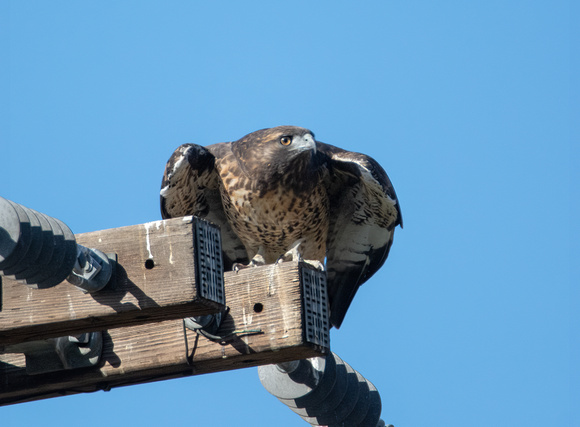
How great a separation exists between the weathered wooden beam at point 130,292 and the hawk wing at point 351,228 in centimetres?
316

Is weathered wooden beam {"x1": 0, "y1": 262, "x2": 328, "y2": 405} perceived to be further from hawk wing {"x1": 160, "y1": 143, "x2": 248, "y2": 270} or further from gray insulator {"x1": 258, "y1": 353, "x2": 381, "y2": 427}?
hawk wing {"x1": 160, "y1": 143, "x2": 248, "y2": 270}

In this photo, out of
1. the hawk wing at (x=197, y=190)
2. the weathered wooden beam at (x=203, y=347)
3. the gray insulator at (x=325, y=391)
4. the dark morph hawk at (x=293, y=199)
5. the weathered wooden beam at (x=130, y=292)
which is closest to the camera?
the weathered wooden beam at (x=130, y=292)

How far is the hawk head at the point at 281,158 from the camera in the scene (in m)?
6.39

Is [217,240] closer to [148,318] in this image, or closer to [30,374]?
[148,318]

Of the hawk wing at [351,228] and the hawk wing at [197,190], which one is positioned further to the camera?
the hawk wing at [351,228]

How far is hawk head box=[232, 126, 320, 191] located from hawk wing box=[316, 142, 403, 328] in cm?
20

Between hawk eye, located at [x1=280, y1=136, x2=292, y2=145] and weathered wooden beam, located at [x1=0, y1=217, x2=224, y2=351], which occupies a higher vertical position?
hawk eye, located at [x1=280, y1=136, x2=292, y2=145]

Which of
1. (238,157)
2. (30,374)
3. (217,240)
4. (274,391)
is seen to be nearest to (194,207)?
(238,157)

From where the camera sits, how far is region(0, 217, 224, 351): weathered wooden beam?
10.5ft

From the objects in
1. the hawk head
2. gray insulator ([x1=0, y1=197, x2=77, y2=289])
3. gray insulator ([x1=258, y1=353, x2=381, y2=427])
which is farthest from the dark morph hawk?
gray insulator ([x1=0, y1=197, x2=77, y2=289])

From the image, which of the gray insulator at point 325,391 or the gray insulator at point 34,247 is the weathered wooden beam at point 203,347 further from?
the gray insulator at point 34,247

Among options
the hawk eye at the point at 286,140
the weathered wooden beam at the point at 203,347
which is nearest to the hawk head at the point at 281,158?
the hawk eye at the point at 286,140

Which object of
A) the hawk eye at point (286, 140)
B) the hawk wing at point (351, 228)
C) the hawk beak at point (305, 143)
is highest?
the hawk eye at point (286, 140)

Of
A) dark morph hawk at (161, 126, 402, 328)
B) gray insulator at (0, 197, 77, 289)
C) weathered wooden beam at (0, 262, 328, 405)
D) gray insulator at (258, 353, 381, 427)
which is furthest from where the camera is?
dark morph hawk at (161, 126, 402, 328)
